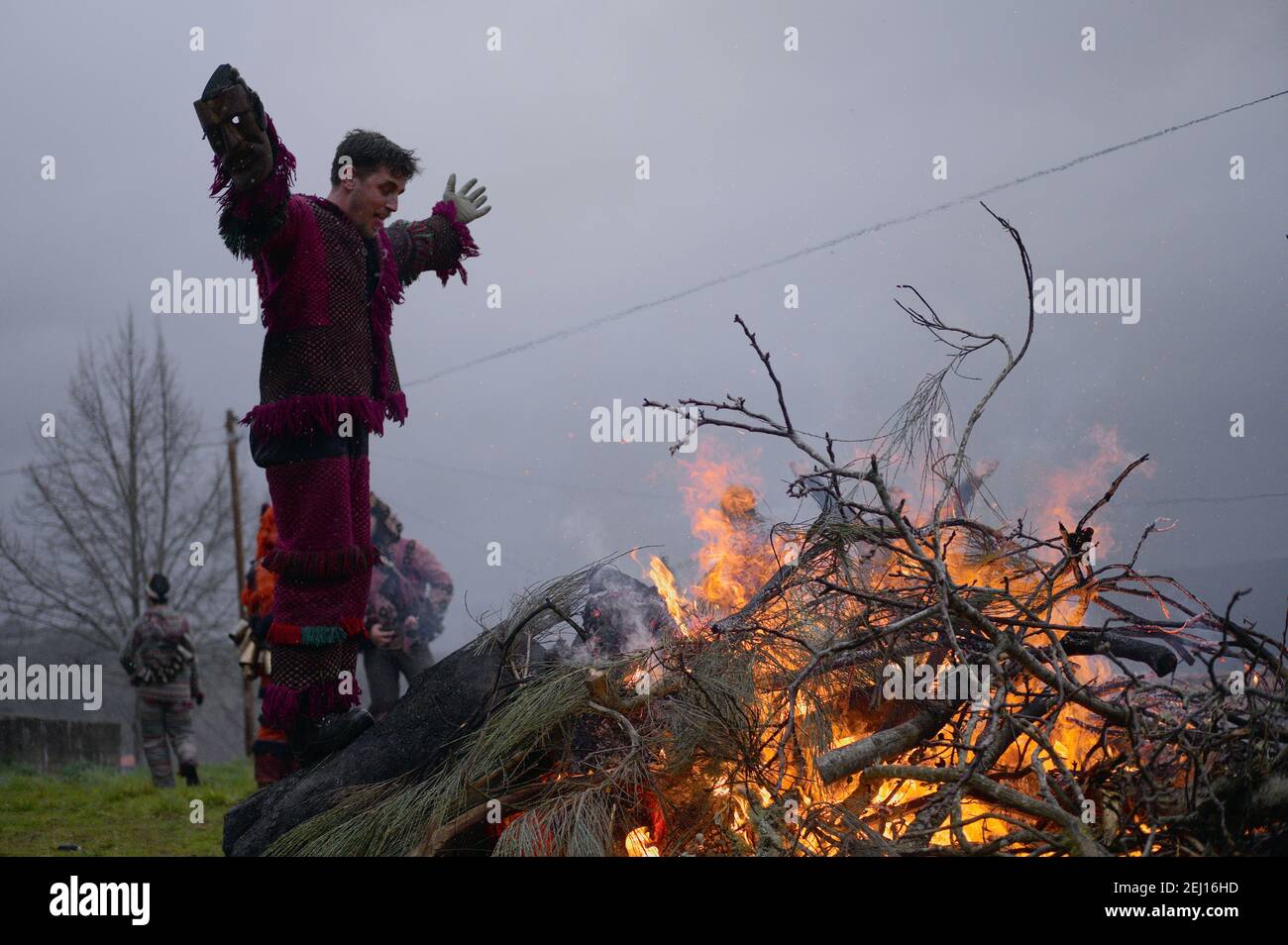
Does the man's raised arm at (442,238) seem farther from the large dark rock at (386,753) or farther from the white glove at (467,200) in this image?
the large dark rock at (386,753)

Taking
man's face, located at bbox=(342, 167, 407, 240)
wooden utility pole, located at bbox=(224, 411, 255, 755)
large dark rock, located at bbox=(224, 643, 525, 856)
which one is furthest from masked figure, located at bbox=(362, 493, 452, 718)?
wooden utility pole, located at bbox=(224, 411, 255, 755)

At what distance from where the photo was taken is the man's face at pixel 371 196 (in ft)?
12.8

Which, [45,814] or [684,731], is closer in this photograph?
[684,731]

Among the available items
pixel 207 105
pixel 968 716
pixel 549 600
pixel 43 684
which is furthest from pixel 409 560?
pixel 968 716

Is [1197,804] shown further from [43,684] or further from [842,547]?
[43,684]

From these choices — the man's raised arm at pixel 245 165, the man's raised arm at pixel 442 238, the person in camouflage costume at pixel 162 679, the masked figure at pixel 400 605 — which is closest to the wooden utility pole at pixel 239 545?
the person in camouflage costume at pixel 162 679

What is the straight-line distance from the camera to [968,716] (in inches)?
122

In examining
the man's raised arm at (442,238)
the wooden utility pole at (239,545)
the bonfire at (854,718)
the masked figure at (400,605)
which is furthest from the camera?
the wooden utility pole at (239,545)

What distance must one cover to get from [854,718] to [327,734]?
1.87 meters

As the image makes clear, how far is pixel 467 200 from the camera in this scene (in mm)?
4387

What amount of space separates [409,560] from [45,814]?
8.66ft

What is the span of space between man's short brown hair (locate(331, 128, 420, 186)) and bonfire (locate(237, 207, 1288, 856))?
5.48 ft

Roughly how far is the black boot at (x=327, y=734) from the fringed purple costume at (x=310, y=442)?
0.04 metres

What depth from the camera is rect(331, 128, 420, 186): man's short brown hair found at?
12.7ft
